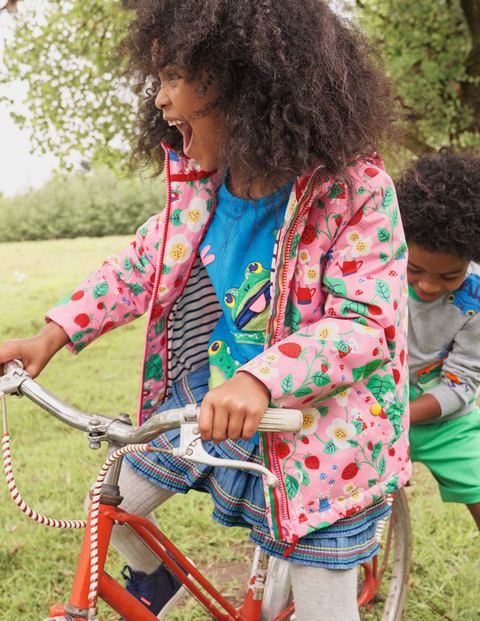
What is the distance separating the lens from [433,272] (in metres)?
2.61

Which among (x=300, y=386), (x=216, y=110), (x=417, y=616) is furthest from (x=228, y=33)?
(x=417, y=616)

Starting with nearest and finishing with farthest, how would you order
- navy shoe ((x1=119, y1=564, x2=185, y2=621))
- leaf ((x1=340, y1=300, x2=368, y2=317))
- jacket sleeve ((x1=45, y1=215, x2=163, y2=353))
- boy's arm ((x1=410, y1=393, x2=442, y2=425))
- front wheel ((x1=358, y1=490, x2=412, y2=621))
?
leaf ((x1=340, y1=300, x2=368, y2=317)) → jacket sleeve ((x1=45, y1=215, x2=163, y2=353)) → navy shoe ((x1=119, y1=564, x2=185, y2=621)) → boy's arm ((x1=410, y1=393, x2=442, y2=425)) → front wheel ((x1=358, y1=490, x2=412, y2=621))

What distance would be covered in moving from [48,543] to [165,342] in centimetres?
190

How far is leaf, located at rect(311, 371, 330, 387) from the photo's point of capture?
1.60 metres

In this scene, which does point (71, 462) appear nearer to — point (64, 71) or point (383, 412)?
point (383, 412)

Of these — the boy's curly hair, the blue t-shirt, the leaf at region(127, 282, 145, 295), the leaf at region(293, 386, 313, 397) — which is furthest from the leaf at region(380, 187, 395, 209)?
the leaf at region(127, 282, 145, 295)

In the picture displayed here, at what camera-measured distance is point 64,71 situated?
7238 millimetres

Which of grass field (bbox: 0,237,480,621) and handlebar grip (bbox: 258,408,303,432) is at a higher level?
handlebar grip (bbox: 258,408,303,432)

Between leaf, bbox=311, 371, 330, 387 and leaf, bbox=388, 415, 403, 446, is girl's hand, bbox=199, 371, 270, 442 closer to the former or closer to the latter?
leaf, bbox=311, 371, 330, 387

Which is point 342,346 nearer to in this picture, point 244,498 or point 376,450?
point 376,450

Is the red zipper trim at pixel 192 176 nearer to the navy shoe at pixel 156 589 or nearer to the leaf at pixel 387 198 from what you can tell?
the leaf at pixel 387 198

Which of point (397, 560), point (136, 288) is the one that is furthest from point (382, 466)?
point (397, 560)

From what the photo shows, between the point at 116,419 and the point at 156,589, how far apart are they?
842 millimetres

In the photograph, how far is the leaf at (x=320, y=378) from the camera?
5.26 ft
